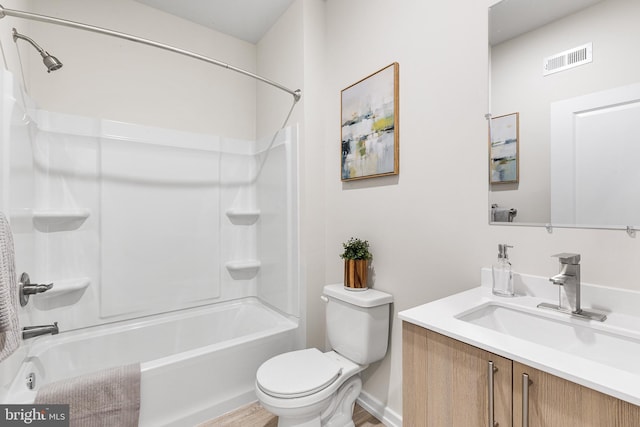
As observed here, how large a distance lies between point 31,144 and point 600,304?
8.95ft

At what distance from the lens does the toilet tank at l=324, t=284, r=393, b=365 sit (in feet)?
5.13

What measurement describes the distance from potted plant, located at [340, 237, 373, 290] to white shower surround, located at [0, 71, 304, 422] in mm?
504

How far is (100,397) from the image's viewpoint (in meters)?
1.37

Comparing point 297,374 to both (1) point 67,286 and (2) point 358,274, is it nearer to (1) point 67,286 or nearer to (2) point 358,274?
(2) point 358,274

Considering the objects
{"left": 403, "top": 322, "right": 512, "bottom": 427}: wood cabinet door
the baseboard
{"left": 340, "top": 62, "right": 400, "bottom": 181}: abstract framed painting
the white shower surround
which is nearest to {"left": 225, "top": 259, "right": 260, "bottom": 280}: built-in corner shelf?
the white shower surround

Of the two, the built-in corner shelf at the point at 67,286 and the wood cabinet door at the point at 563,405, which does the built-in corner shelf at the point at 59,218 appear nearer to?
the built-in corner shelf at the point at 67,286

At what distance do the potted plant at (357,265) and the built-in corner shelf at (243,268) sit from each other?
1.08m

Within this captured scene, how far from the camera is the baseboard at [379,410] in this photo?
1627mm

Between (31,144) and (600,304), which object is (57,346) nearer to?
(31,144)

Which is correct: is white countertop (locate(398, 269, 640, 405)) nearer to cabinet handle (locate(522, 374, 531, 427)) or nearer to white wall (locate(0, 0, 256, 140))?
cabinet handle (locate(522, 374, 531, 427))

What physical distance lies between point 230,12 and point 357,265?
2113 millimetres

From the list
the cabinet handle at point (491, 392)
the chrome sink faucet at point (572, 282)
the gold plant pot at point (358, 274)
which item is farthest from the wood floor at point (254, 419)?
the chrome sink faucet at point (572, 282)

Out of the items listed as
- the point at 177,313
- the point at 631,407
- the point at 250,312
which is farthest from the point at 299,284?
the point at 631,407

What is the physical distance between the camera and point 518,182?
3.81 ft
